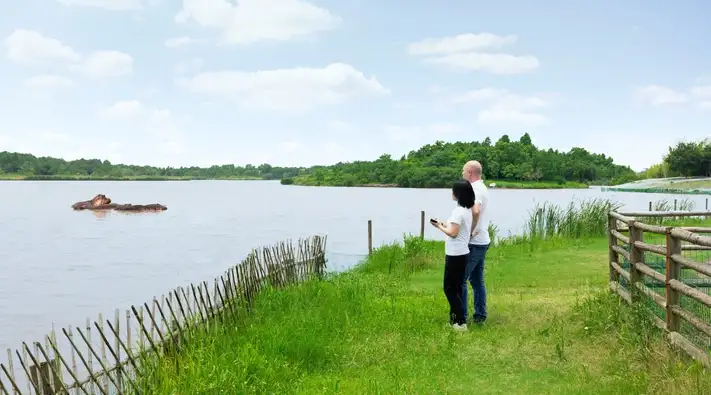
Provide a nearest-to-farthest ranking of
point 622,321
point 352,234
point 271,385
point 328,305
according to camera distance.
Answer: point 271,385
point 622,321
point 328,305
point 352,234

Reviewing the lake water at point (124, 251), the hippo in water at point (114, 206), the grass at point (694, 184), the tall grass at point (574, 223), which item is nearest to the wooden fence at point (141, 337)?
the lake water at point (124, 251)

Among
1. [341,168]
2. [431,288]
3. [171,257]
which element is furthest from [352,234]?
[341,168]

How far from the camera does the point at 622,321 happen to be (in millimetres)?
7035

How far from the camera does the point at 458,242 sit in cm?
760

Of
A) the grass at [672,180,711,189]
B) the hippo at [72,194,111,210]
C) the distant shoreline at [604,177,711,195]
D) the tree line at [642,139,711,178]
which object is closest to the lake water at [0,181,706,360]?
the hippo at [72,194,111,210]

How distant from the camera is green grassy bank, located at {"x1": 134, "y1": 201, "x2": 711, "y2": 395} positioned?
5918 millimetres

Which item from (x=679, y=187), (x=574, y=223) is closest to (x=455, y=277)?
(x=574, y=223)

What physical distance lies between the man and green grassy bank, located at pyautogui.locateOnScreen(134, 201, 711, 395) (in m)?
0.31

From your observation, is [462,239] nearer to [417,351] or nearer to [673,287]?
[417,351]

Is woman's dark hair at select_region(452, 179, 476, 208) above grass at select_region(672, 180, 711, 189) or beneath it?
above

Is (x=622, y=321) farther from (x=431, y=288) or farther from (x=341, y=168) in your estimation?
(x=341, y=168)

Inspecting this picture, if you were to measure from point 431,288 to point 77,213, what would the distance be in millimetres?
59886

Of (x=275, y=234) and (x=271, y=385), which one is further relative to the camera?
(x=275, y=234)

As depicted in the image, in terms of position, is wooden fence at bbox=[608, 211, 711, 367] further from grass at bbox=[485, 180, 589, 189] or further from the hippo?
grass at bbox=[485, 180, 589, 189]
